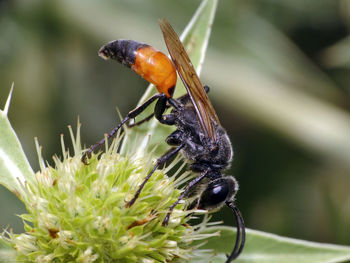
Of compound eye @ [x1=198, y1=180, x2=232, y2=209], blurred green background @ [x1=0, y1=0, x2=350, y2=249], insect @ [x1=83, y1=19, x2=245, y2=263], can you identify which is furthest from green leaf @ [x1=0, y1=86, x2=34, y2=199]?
blurred green background @ [x1=0, y1=0, x2=350, y2=249]

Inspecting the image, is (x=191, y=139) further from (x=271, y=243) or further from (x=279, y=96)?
(x=279, y=96)

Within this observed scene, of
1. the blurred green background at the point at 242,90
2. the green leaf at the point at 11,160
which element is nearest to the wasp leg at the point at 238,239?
the green leaf at the point at 11,160

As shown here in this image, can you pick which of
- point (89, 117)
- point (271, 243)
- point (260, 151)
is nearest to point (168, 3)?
point (89, 117)

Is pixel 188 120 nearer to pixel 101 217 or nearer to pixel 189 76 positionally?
pixel 189 76

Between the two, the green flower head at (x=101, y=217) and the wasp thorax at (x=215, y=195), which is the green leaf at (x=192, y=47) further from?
the wasp thorax at (x=215, y=195)

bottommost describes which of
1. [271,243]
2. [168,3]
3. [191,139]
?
[271,243]

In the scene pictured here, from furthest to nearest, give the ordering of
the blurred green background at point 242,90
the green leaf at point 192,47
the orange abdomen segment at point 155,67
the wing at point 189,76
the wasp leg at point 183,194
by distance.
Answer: the blurred green background at point 242,90 < the green leaf at point 192,47 < the orange abdomen segment at point 155,67 < the wing at point 189,76 < the wasp leg at point 183,194

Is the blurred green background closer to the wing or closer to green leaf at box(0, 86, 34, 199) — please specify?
the wing
